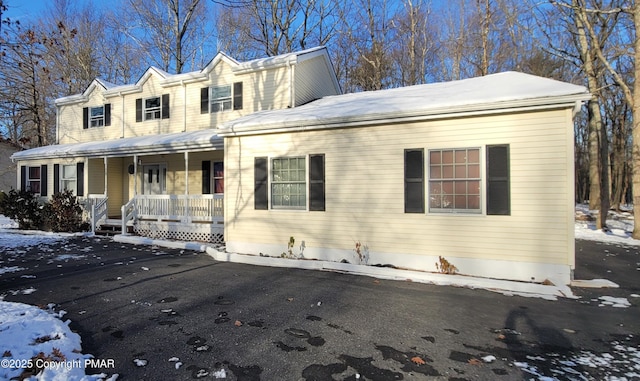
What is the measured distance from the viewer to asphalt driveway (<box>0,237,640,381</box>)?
→ 3.19m

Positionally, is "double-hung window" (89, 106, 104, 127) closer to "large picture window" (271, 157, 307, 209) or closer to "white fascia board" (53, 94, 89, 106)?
"white fascia board" (53, 94, 89, 106)

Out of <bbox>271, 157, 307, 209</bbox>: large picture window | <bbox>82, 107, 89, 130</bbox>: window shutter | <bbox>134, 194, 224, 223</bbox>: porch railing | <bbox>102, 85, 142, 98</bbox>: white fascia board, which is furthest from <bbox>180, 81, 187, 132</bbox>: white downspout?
<bbox>271, 157, 307, 209</bbox>: large picture window

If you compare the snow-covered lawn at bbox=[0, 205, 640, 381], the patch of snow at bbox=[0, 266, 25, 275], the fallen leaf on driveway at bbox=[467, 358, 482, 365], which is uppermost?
the snow-covered lawn at bbox=[0, 205, 640, 381]

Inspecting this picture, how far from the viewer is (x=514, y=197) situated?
20.6 ft

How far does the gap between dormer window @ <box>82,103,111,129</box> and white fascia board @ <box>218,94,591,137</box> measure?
31.8 ft

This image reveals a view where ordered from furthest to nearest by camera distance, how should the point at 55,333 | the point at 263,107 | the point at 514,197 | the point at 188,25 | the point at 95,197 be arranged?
1. the point at 188,25
2. the point at 95,197
3. the point at 263,107
4. the point at 514,197
5. the point at 55,333

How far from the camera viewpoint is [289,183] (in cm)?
829

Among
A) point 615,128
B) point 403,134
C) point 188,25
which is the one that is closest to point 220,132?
point 403,134

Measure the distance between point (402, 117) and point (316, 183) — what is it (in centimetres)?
250

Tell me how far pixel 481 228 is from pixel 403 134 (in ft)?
8.21

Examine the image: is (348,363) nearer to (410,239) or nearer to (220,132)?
(410,239)

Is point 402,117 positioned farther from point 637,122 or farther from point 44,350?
point 637,122

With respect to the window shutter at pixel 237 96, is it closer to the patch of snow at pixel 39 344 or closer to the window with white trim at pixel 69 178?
the window with white trim at pixel 69 178

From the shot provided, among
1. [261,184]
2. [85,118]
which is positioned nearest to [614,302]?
[261,184]
